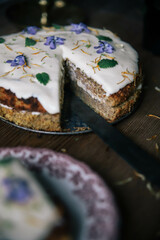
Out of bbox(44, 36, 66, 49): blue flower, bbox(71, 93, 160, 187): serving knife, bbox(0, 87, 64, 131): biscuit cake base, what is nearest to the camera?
bbox(71, 93, 160, 187): serving knife

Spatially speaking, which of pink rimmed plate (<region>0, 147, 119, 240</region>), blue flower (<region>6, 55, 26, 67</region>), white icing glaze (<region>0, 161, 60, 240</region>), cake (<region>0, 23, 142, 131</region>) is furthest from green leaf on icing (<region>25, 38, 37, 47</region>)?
white icing glaze (<region>0, 161, 60, 240</region>)

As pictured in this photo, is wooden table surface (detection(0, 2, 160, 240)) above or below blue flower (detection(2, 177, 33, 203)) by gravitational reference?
below

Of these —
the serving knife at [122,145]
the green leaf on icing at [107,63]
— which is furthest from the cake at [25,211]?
Answer: the green leaf on icing at [107,63]

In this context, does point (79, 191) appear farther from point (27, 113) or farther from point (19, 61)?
point (19, 61)

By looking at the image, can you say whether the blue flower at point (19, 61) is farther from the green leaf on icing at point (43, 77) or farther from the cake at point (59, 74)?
the green leaf on icing at point (43, 77)

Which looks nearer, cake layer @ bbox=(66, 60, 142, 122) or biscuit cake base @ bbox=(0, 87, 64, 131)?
biscuit cake base @ bbox=(0, 87, 64, 131)

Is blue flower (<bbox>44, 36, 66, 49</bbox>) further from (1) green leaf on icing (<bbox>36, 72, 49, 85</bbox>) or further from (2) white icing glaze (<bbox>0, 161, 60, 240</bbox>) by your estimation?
(2) white icing glaze (<bbox>0, 161, 60, 240</bbox>)
